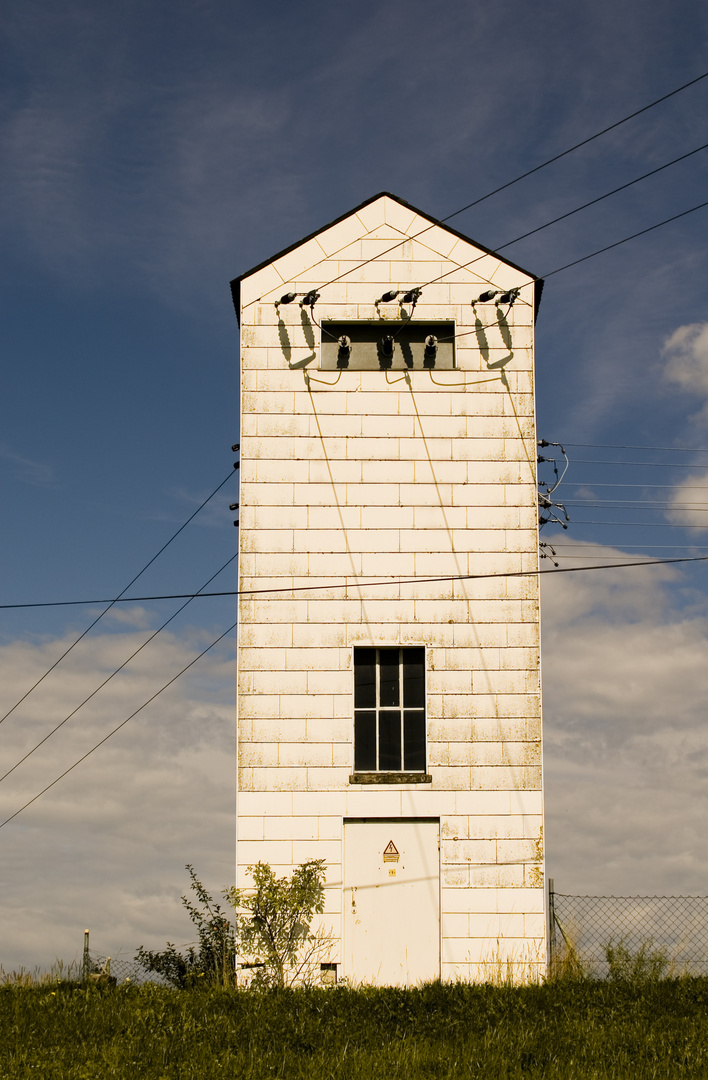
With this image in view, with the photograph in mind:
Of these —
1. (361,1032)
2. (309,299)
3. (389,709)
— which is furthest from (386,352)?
(361,1032)

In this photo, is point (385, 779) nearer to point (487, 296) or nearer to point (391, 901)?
point (391, 901)

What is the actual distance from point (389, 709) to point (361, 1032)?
535 cm

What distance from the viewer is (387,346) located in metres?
18.2

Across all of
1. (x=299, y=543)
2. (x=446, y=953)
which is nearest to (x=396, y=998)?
(x=446, y=953)

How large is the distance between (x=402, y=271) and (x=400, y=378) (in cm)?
185

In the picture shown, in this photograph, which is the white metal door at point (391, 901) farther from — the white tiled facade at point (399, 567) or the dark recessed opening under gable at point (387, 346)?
the dark recessed opening under gable at point (387, 346)

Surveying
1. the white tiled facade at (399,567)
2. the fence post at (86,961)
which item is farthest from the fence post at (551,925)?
the fence post at (86,961)

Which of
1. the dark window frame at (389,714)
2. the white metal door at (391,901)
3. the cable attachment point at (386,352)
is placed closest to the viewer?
the white metal door at (391,901)

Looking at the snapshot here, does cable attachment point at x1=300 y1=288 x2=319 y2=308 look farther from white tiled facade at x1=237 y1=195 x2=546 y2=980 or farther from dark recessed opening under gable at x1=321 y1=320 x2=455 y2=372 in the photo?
dark recessed opening under gable at x1=321 y1=320 x2=455 y2=372

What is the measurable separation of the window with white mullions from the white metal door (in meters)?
0.90

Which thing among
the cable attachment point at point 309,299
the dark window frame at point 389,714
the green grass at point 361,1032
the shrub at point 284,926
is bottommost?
the green grass at point 361,1032

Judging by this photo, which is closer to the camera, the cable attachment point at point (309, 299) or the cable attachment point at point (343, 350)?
the cable attachment point at point (343, 350)

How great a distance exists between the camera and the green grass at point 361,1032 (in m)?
11.1

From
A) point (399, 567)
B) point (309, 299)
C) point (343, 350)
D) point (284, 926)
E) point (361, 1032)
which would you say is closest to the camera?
point (361, 1032)
